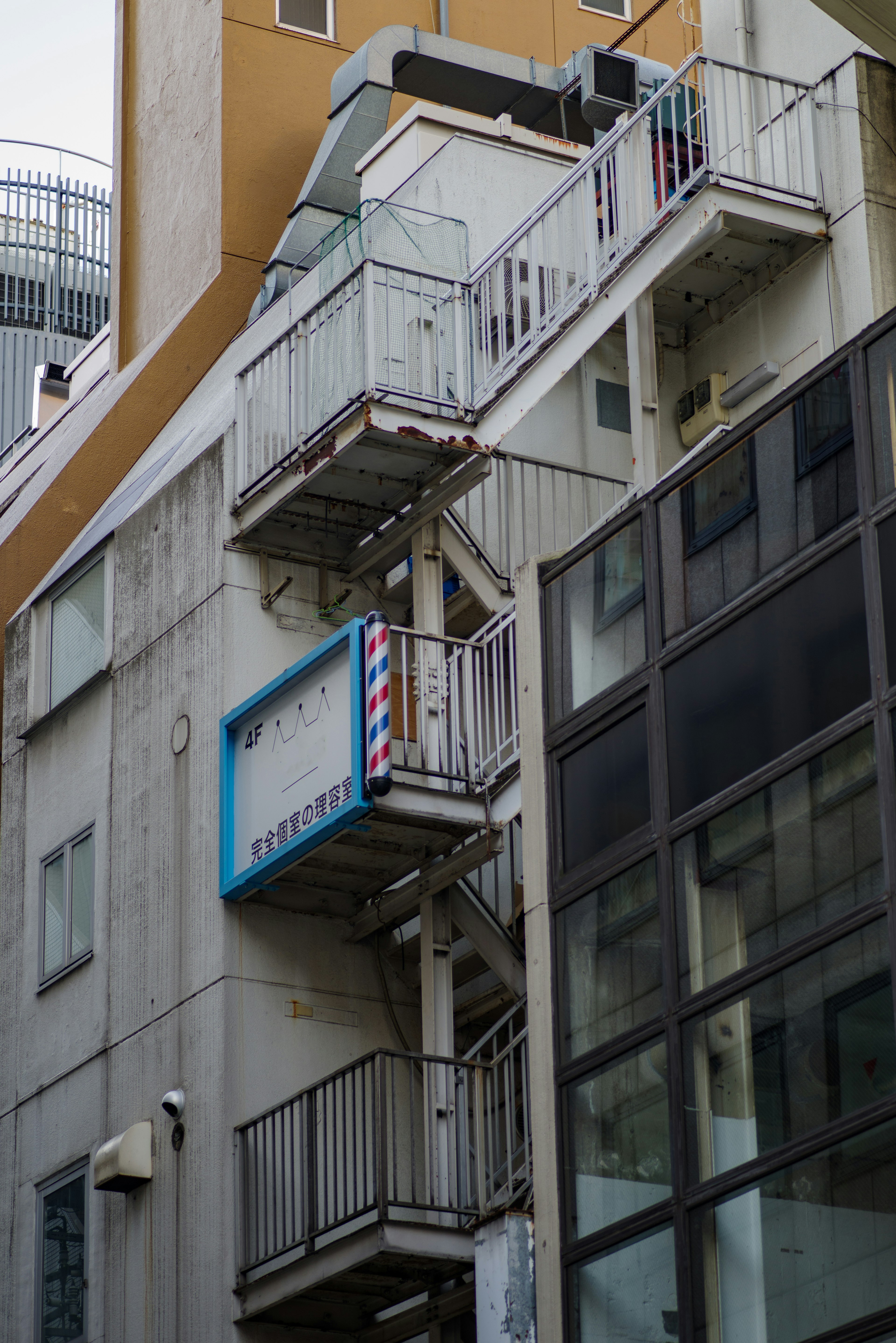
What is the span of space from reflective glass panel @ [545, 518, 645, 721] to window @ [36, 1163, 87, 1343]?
7.39m

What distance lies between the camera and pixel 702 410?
17.8 metres

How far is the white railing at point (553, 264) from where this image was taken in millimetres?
16578

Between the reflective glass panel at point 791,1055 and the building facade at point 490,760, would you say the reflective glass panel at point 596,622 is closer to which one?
the building facade at point 490,760

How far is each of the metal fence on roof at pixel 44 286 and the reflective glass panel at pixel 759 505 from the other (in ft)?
101

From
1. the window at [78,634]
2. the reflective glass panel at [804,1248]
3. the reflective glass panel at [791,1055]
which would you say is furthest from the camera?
the window at [78,634]

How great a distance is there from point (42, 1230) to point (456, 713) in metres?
6.13

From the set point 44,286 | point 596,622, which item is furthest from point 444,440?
point 44,286

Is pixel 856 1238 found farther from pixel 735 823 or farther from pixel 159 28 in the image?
pixel 159 28

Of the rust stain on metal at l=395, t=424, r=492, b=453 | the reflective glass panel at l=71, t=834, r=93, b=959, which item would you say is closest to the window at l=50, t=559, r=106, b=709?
the reflective glass panel at l=71, t=834, r=93, b=959

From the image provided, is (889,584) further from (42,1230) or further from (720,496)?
(42,1230)

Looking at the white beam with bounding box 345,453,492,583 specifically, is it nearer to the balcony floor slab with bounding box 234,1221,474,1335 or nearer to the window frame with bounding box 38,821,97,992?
the window frame with bounding box 38,821,97,992

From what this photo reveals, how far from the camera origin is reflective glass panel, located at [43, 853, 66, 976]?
20125 millimetres

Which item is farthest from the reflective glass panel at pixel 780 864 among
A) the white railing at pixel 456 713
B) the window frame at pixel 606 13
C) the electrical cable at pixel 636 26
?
the window frame at pixel 606 13

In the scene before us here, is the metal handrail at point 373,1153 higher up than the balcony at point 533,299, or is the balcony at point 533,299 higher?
the balcony at point 533,299
